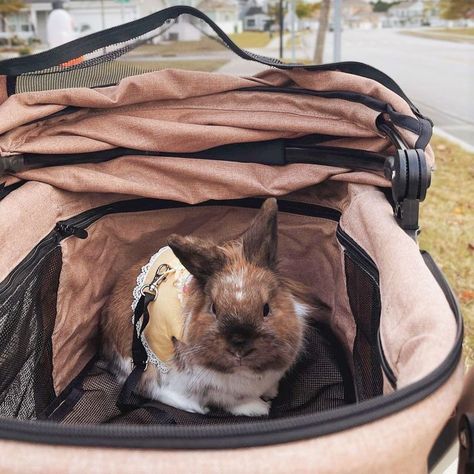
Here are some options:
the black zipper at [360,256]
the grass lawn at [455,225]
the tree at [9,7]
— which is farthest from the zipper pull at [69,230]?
the tree at [9,7]

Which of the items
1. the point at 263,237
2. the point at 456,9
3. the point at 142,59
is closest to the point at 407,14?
the point at 456,9

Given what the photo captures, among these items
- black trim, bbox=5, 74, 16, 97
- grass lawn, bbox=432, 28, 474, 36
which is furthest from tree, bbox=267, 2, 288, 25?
black trim, bbox=5, 74, 16, 97

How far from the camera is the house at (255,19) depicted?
1265 cm

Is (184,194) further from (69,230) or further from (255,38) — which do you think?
(255,38)

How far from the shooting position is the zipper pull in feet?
7.34

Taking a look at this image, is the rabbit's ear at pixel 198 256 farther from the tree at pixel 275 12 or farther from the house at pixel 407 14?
the tree at pixel 275 12

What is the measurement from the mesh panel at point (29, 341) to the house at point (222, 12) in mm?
1089

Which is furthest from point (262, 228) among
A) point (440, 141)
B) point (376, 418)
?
point (440, 141)

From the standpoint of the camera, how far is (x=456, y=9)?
7.33 meters

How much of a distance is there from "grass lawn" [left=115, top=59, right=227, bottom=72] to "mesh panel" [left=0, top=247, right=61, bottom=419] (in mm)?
767

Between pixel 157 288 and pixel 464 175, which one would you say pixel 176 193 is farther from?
pixel 464 175

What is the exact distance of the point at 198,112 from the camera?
228 cm

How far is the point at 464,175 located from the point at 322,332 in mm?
3209

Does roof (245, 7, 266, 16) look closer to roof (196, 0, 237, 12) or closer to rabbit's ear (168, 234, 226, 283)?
roof (196, 0, 237, 12)
